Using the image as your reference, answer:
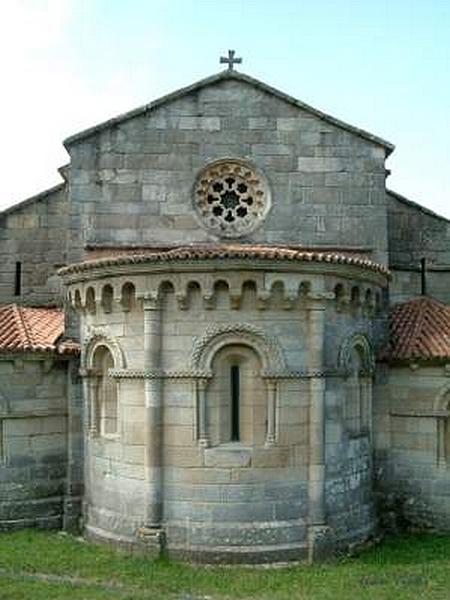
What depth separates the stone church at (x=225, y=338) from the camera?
12633mm

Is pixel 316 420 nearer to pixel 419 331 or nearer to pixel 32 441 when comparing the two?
pixel 419 331

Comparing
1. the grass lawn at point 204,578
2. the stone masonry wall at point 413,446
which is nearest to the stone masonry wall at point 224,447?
the grass lawn at point 204,578

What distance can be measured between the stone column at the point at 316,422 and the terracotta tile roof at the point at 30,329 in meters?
4.86

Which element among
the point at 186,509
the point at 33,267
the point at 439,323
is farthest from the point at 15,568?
the point at 439,323

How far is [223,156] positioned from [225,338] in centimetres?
453

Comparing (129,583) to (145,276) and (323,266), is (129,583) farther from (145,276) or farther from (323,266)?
(323,266)

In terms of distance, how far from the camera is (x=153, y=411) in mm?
12680

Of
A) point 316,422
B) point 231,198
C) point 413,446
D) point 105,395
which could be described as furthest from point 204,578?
point 231,198

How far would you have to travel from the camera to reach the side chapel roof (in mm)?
15336

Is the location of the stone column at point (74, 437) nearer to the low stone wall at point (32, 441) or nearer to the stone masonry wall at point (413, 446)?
the low stone wall at point (32, 441)

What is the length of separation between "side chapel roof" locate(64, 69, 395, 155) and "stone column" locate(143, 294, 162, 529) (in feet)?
14.5

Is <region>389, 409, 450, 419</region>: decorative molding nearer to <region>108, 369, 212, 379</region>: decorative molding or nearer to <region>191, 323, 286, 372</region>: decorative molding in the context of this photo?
<region>191, 323, 286, 372</region>: decorative molding

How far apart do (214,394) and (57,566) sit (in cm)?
373

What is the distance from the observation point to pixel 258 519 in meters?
12.5
